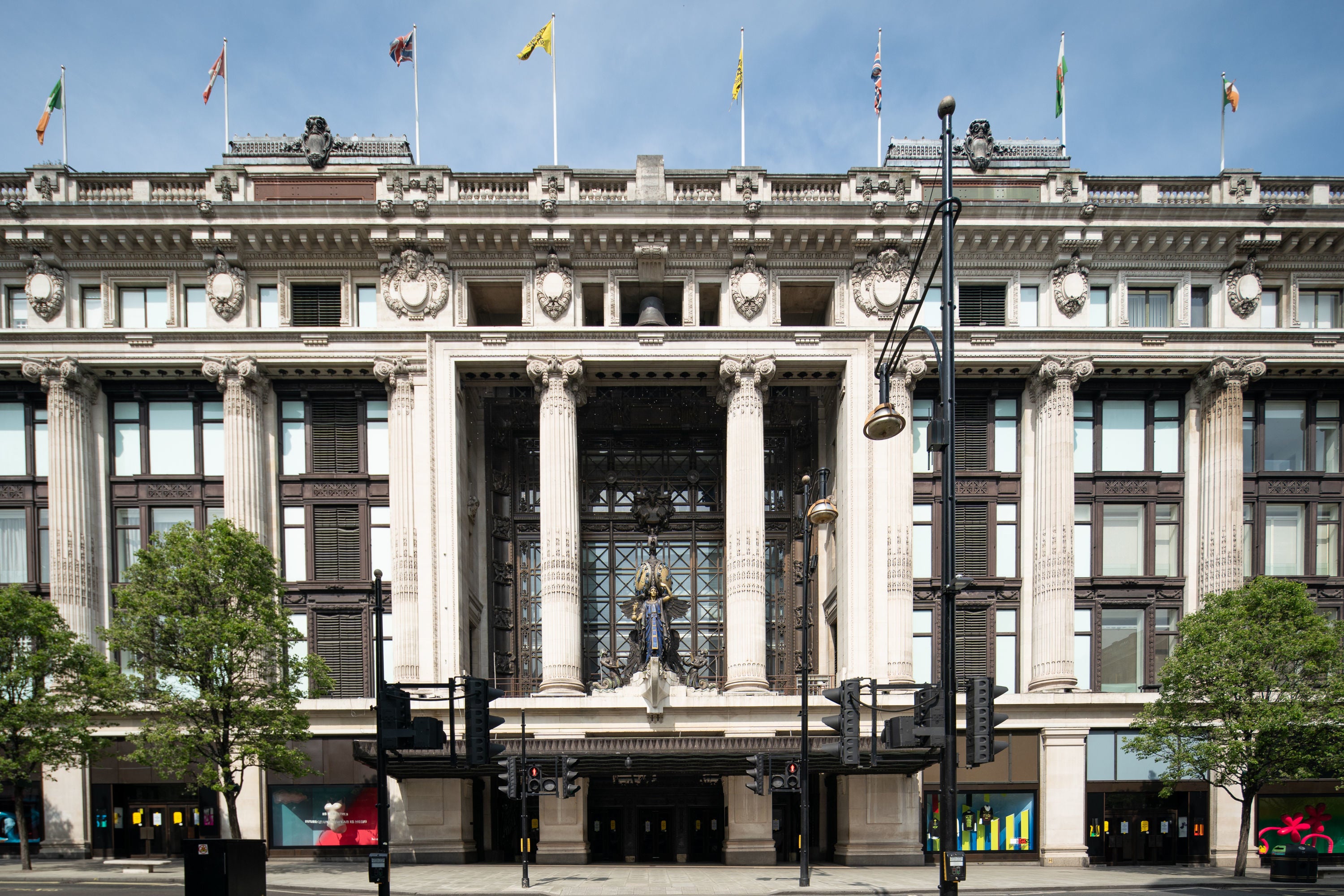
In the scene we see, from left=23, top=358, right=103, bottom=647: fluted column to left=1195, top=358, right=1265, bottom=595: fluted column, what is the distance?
3981 cm

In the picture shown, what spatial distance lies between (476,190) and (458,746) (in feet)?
63.8

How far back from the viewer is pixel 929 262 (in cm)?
3331

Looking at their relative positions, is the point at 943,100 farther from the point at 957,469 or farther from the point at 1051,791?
the point at 1051,791

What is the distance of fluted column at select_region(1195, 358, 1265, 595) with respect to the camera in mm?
31391

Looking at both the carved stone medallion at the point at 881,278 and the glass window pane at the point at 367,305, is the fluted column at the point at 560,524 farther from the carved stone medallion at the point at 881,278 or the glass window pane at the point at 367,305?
the carved stone medallion at the point at 881,278

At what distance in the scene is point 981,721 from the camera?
11.9 meters

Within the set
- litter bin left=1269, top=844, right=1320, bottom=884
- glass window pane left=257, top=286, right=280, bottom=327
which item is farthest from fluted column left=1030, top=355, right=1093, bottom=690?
glass window pane left=257, top=286, right=280, bottom=327

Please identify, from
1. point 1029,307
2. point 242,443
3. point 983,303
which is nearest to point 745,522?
point 983,303

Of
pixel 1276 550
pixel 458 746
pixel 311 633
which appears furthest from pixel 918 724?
pixel 1276 550

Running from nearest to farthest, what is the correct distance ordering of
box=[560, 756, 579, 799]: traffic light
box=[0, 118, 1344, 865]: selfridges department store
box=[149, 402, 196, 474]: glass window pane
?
box=[560, 756, 579, 799]: traffic light
box=[0, 118, 1344, 865]: selfridges department store
box=[149, 402, 196, 474]: glass window pane

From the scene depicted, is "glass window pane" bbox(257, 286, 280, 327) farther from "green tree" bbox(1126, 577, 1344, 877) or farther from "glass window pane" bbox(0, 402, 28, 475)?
"green tree" bbox(1126, 577, 1344, 877)

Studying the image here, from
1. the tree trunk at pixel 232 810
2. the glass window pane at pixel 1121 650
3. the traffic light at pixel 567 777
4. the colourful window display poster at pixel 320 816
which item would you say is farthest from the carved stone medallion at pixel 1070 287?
the tree trunk at pixel 232 810

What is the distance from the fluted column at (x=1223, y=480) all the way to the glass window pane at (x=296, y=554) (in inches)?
1290

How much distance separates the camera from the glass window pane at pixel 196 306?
32.1m
